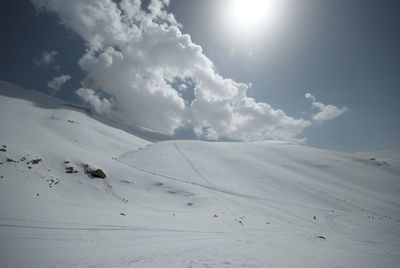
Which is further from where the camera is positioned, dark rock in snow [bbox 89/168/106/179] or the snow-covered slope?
dark rock in snow [bbox 89/168/106/179]

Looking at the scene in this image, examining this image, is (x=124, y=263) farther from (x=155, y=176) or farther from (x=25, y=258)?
(x=155, y=176)

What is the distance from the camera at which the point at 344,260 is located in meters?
7.78

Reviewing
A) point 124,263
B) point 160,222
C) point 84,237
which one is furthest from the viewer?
point 160,222

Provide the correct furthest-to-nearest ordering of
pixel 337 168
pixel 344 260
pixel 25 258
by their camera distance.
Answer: pixel 337 168
pixel 344 260
pixel 25 258

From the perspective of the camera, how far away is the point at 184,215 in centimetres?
1268

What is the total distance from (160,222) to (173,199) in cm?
608

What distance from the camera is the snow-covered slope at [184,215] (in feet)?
20.6

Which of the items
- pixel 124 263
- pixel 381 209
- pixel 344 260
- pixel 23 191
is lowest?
pixel 23 191

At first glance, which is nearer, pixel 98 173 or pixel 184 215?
pixel 184 215

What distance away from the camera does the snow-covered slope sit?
628 centimetres

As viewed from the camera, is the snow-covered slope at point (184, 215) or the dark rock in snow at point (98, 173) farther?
the dark rock in snow at point (98, 173)

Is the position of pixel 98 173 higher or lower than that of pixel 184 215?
higher

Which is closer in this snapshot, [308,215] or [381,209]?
[308,215]

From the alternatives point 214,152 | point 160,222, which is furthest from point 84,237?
point 214,152
